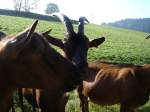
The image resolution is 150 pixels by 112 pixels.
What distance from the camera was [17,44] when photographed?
4.20 meters

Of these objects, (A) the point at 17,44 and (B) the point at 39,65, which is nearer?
(A) the point at 17,44

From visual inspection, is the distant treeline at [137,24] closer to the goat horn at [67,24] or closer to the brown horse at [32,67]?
the goat horn at [67,24]

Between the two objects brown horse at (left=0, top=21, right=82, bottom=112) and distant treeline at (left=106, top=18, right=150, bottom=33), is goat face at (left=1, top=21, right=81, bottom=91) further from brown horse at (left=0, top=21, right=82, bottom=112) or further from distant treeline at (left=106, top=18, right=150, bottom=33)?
distant treeline at (left=106, top=18, right=150, bottom=33)

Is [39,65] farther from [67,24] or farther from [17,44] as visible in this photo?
[67,24]

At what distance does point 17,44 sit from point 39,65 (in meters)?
0.43

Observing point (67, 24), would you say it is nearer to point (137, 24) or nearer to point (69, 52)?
point (69, 52)

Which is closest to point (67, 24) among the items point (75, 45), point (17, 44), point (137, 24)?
point (75, 45)

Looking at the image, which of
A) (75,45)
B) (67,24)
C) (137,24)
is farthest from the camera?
(137,24)

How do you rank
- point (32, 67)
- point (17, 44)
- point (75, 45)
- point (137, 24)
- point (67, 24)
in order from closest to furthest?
point (17, 44) < point (32, 67) < point (75, 45) < point (67, 24) < point (137, 24)

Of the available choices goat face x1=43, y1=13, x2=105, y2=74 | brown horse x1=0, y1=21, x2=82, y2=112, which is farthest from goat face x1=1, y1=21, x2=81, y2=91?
goat face x1=43, y1=13, x2=105, y2=74

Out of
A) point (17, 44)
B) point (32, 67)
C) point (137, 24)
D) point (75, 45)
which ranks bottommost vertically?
point (137, 24)

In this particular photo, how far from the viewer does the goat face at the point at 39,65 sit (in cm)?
428

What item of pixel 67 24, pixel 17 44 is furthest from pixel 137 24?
pixel 17 44

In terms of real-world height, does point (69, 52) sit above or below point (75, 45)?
below
